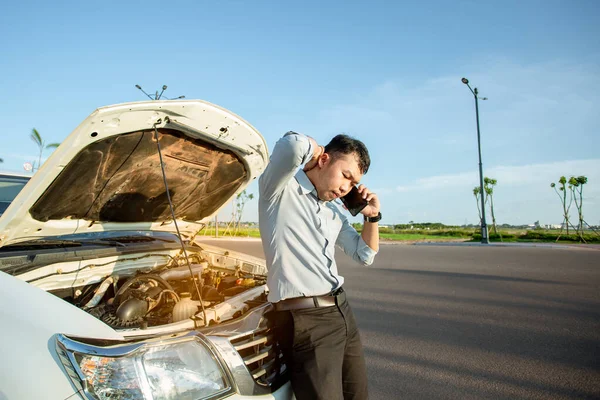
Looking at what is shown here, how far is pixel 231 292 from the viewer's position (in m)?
2.72

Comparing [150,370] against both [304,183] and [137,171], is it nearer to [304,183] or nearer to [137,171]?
[304,183]

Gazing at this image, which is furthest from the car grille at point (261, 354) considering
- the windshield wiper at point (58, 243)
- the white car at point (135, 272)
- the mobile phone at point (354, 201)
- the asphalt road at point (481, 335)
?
the windshield wiper at point (58, 243)

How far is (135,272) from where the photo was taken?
2.86 meters

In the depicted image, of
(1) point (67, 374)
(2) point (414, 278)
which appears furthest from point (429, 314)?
(1) point (67, 374)

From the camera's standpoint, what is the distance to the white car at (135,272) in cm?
140

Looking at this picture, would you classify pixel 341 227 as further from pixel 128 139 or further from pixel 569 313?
pixel 569 313

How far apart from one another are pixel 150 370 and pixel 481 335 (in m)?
4.18

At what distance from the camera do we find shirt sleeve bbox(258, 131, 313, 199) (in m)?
1.74

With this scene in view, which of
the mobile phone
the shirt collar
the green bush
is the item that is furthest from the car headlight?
the green bush

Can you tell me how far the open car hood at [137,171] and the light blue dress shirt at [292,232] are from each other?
0.65 m

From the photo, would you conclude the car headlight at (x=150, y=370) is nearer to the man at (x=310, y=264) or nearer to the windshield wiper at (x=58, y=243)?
the man at (x=310, y=264)

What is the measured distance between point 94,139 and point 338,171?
1216mm

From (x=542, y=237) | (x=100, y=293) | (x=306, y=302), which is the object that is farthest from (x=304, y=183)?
(x=542, y=237)

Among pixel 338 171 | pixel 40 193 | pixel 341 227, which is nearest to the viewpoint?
pixel 338 171
